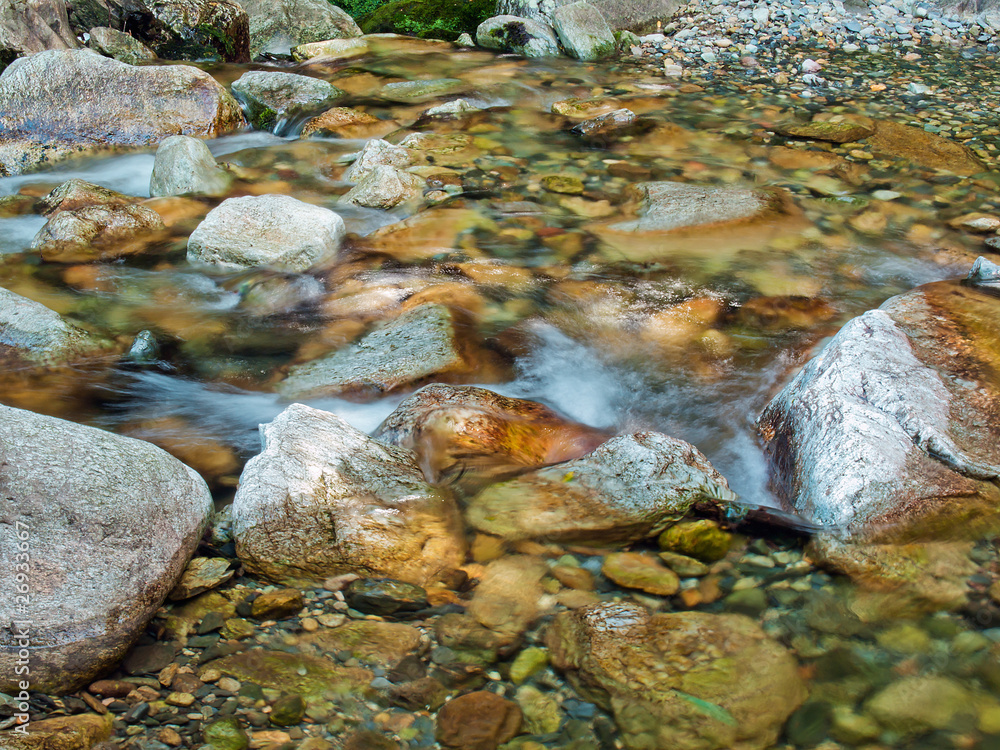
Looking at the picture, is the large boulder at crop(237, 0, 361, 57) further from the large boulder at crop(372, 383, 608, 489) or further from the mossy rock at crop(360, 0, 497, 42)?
the large boulder at crop(372, 383, 608, 489)

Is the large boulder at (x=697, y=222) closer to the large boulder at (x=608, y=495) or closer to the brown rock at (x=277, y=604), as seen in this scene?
the large boulder at (x=608, y=495)

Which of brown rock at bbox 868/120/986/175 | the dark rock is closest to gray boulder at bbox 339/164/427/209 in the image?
the dark rock

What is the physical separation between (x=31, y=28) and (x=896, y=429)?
9713mm

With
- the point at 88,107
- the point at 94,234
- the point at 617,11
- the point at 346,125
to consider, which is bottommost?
the point at 94,234

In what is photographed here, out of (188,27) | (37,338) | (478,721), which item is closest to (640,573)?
(478,721)

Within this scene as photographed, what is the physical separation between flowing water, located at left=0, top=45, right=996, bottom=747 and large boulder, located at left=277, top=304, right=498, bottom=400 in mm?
98

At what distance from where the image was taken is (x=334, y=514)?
260 centimetres

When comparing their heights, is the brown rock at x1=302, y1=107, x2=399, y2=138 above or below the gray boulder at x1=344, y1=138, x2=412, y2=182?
above

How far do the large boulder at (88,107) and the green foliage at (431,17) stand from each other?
457 centimetres

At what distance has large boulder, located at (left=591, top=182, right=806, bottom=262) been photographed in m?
5.09

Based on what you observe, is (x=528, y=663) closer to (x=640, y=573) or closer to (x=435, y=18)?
(x=640, y=573)

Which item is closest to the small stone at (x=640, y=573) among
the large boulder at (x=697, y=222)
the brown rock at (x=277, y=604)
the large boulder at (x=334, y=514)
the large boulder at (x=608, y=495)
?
the large boulder at (x=608, y=495)

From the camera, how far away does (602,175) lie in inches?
243

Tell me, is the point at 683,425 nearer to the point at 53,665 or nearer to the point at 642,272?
the point at 642,272
